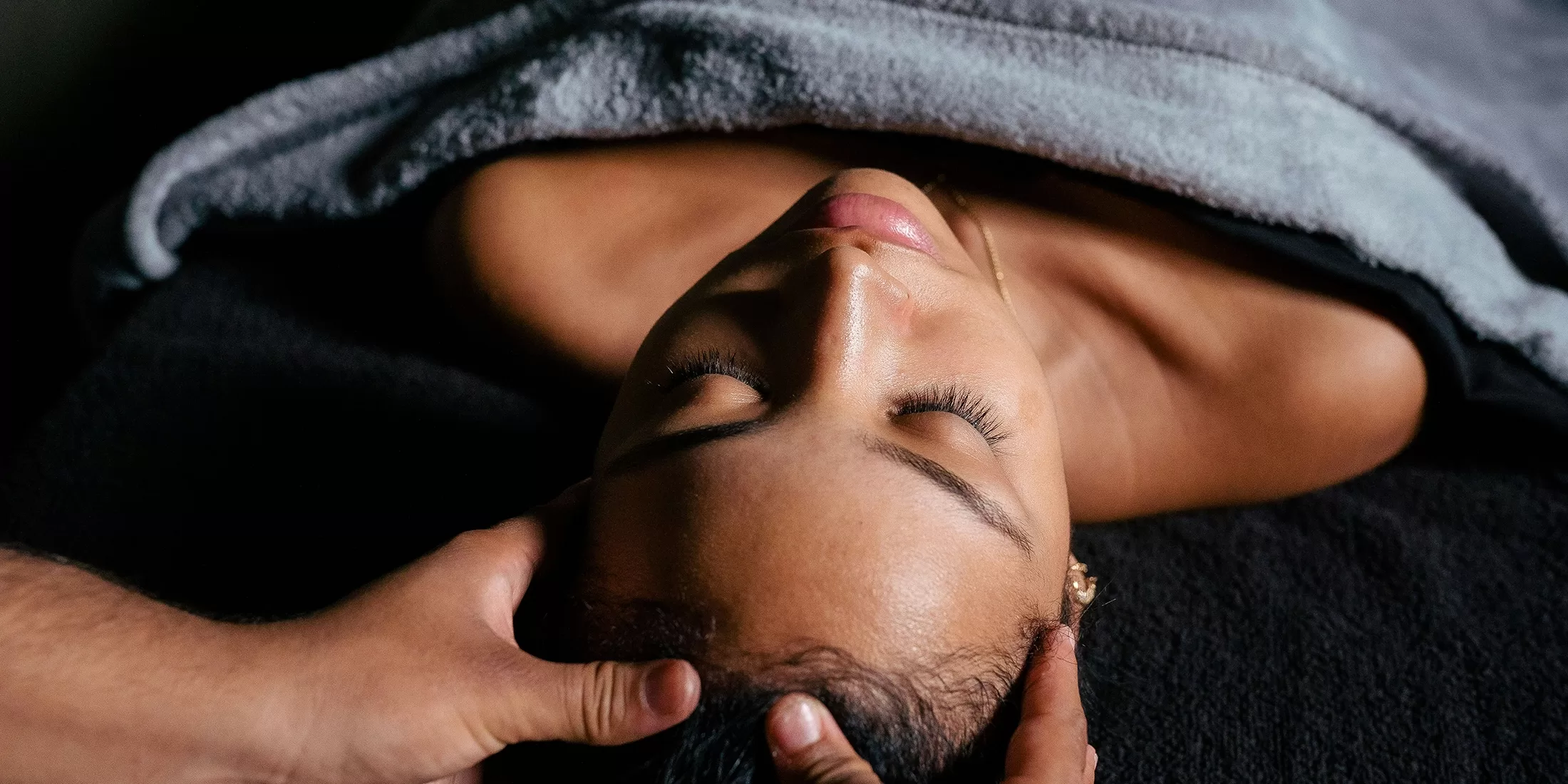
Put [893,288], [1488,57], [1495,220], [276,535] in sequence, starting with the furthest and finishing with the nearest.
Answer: [1488,57], [1495,220], [276,535], [893,288]

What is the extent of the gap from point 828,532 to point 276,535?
1.83 feet

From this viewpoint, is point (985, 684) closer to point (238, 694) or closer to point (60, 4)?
point (238, 694)

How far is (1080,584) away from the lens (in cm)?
72

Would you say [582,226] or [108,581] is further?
[582,226]

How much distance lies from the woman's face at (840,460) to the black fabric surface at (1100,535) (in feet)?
0.81

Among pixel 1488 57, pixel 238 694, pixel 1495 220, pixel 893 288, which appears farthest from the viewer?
pixel 1488 57

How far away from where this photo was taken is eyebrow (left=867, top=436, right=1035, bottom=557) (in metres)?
0.56

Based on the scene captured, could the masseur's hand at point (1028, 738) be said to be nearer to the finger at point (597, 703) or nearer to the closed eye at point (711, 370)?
the finger at point (597, 703)

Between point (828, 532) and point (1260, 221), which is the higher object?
point (1260, 221)

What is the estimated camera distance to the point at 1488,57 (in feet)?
3.73

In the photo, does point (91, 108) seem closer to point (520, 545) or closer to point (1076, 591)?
point (520, 545)

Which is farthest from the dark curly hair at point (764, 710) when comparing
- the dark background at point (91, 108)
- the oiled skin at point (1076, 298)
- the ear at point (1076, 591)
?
the dark background at point (91, 108)

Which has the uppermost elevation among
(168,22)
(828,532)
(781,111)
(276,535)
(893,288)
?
(168,22)

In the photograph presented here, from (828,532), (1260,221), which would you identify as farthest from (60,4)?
(1260,221)
